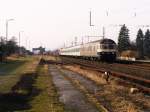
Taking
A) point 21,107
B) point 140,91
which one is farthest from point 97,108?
point 140,91

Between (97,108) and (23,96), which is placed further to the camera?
(23,96)

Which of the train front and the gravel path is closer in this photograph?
the gravel path

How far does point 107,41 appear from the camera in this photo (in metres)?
59.0

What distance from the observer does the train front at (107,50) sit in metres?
58.3

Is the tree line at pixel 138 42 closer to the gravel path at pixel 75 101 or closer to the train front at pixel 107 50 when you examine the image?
A: the train front at pixel 107 50

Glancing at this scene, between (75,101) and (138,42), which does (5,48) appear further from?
(75,101)

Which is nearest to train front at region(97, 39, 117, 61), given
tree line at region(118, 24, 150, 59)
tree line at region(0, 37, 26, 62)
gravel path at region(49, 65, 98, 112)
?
tree line at region(0, 37, 26, 62)

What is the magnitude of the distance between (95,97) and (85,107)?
3060 mm

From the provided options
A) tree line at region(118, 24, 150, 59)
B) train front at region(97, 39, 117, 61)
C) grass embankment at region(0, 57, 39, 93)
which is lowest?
grass embankment at region(0, 57, 39, 93)

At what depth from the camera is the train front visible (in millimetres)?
58263

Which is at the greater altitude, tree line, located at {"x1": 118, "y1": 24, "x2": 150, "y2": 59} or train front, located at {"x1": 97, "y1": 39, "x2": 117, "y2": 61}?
tree line, located at {"x1": 118, "y1": 24, "x2": 150, "y2": 59}

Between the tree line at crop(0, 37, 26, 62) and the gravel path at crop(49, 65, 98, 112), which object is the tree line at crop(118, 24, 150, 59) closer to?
the tree line at crop(0, 37, 26, 62)

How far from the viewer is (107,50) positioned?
5822cm

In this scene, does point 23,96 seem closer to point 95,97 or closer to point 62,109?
point 95,97
